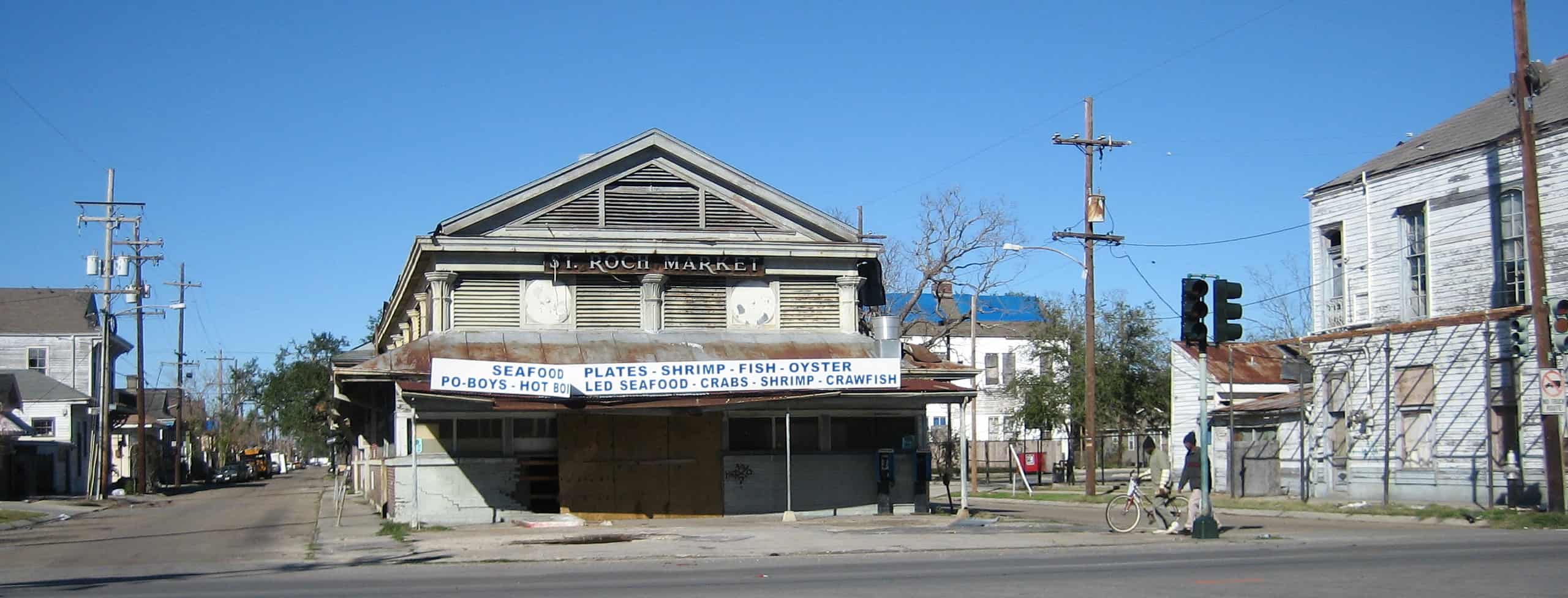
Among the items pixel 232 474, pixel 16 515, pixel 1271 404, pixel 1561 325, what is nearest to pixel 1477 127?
pixel 1561 325

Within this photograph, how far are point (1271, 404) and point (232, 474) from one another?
63.0 metres

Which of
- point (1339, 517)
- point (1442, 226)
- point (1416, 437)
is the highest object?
point (1442, 226)

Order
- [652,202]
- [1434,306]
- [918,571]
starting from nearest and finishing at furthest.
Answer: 1. [918,571]
2. [652,202]
3. [1434,306]

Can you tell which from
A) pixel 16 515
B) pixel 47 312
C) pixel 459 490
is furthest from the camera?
pixel 47 312

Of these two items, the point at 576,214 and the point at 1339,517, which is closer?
the point at 576,214

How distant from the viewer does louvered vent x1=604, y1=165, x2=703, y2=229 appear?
87.8 ft

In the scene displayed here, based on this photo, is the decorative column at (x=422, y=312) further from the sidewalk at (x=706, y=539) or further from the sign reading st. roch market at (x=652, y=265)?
the sidewalk at (x=706, y=539)

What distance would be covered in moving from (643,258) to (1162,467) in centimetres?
1065

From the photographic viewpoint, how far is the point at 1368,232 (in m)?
30.3

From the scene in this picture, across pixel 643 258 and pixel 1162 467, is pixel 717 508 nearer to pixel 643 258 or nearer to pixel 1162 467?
pixel 643 258

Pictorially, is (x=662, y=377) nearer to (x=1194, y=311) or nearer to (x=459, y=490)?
(x=459, y=490)

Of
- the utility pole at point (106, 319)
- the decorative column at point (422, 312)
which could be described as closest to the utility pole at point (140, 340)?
the utility pole at point (106, 319)

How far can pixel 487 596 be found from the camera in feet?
42.5

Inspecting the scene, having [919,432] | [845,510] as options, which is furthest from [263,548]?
[919,432]
